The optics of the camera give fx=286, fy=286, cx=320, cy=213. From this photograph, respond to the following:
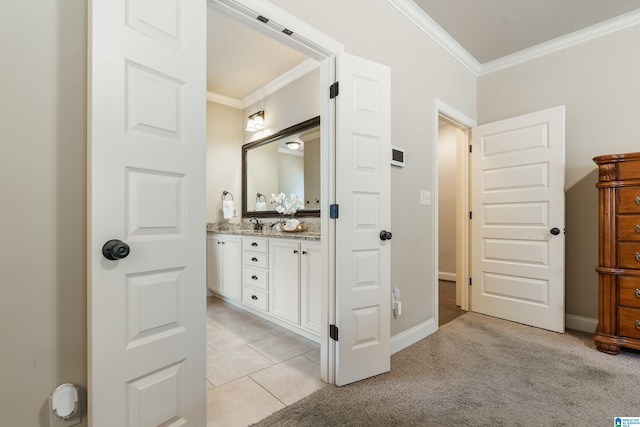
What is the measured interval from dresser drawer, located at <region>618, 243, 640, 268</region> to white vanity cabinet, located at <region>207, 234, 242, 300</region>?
128 inches

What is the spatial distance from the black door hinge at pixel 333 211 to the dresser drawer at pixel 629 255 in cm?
216

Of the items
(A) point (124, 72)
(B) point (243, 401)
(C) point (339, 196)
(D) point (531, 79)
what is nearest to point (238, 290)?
(B) point (243, 401)

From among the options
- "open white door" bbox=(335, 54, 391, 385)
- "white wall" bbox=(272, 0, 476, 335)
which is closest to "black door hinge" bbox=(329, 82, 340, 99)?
"open white door" bbox=(335, 54, 391, 385)

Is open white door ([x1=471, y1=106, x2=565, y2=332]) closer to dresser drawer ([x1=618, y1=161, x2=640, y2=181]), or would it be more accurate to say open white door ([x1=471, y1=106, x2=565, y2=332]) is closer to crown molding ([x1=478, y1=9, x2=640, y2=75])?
dresser drawer ([x1=618, y1=161, x2=640, y2=181])

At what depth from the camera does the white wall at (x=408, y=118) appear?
2.03m

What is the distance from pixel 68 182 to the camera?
1023 mm

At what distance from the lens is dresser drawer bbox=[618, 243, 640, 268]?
2047 millimetres

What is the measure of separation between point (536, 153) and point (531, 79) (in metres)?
0.87

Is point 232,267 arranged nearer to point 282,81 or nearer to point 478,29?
point 282,81

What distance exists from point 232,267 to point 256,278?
1.62 feet

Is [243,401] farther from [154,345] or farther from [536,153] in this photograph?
[536,153]

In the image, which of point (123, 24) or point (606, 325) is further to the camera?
point (606, 325)

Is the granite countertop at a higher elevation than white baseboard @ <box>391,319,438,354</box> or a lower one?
higher

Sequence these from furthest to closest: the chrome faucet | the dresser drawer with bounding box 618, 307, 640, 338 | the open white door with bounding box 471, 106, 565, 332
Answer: the chrome faucet, the open white door with bounding box 471, 106, 565, 332, the dresser drawer with bounding box 618, 307, 640, 338
